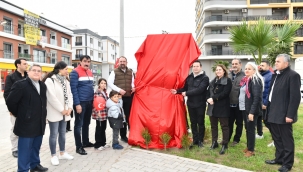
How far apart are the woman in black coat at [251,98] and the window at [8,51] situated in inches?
1132

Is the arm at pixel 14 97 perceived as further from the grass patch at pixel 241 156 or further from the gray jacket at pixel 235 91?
the gray jacket at pixel 235 91

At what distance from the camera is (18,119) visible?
3785mm

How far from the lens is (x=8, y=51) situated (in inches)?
1106

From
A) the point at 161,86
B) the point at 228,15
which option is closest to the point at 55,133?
the point at 161,86

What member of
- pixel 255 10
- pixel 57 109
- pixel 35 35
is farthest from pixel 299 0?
pixel 57 109

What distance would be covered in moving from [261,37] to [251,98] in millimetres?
3993

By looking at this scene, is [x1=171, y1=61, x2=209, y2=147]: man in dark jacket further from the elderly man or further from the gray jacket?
the elderly man

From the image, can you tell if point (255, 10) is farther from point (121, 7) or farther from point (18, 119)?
point (18, 119)

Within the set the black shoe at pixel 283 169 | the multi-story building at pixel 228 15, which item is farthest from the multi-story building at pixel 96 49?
the black shoe at pixel 283 169

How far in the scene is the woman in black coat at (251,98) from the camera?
4703mm

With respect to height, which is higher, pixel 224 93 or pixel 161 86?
pixel 161 86

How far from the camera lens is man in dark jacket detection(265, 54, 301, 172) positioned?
4.03 metres

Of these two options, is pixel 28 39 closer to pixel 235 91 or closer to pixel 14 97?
pixel 14 97

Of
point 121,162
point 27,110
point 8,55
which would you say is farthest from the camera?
point 8,55
